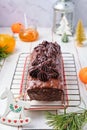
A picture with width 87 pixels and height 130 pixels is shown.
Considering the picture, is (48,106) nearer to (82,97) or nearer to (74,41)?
(82,97)

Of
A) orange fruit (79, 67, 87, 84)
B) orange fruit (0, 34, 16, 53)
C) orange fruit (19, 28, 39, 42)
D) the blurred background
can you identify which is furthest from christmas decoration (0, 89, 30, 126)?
the blurred background

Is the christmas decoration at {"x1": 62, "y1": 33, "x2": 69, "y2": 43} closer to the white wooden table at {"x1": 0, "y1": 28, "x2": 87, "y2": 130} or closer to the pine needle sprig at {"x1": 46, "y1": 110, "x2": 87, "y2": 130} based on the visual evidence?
the white wooden table at {"x1": 0, "y1": 28, "x2": 87, "y2": 130}

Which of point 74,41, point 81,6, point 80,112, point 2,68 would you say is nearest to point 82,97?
point 80,112

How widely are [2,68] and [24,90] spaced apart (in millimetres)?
268

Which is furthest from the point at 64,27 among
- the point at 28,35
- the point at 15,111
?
the point at 15,111

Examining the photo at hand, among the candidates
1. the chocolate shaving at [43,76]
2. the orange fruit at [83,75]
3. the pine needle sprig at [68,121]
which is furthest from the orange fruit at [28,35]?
the pine needle sprig at [68,121]

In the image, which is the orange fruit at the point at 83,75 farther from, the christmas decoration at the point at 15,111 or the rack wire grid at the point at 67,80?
the christmas decoration at the point at 15,111

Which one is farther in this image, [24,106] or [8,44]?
[8,44]

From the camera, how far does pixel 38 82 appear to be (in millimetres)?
1073

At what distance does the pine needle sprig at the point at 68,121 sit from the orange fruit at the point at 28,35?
2.41 feet

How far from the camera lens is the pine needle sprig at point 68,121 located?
3.11ft

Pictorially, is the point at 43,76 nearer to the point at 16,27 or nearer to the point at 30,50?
the point at 30,50

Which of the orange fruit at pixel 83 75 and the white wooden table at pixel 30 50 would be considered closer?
the white wooden table at pixel 30 50

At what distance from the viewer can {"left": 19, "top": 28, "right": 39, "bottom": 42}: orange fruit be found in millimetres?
1654
